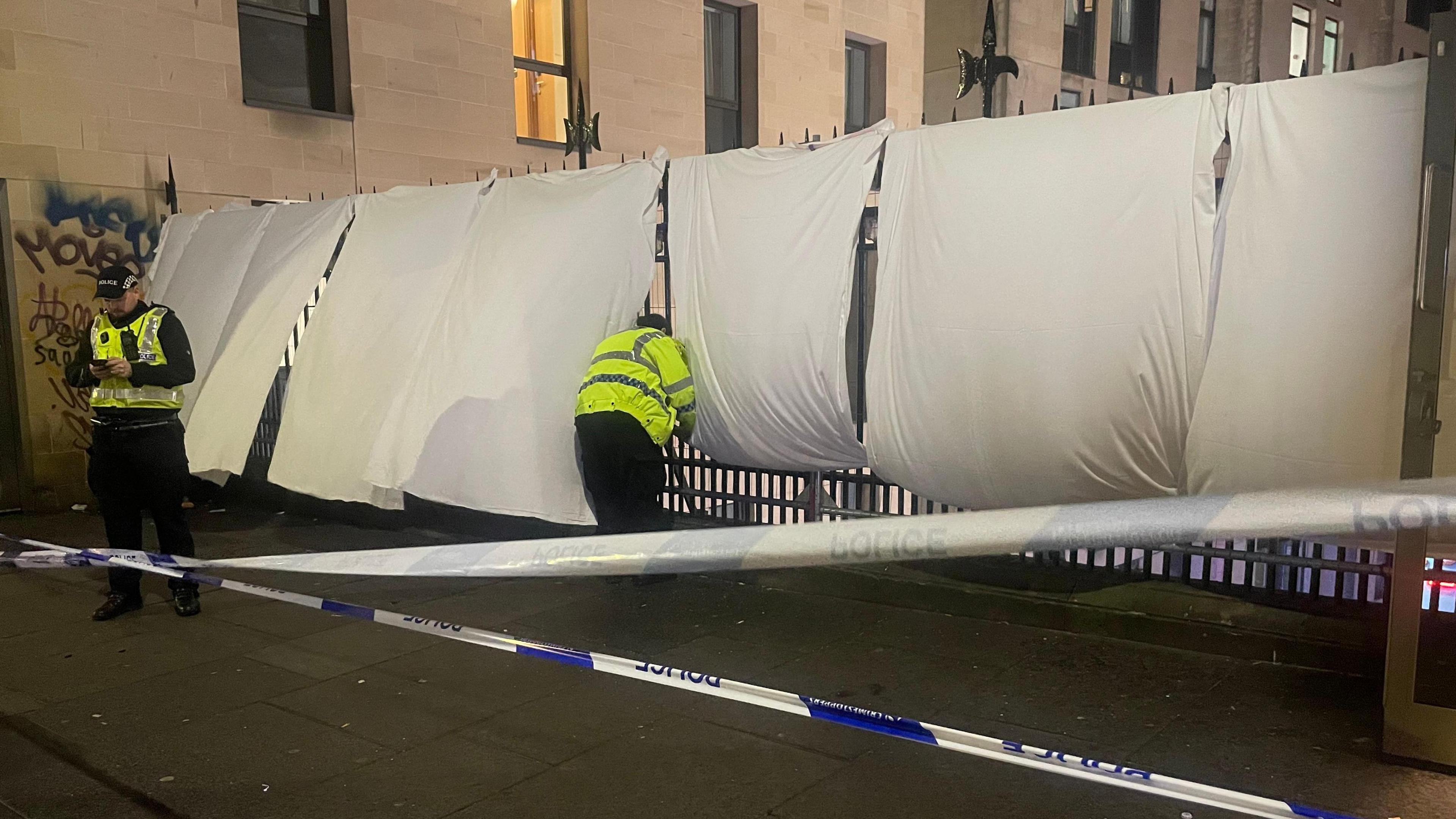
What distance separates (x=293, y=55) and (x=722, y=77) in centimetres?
556

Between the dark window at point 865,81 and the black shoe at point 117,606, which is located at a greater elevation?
the dark window at point 865,81

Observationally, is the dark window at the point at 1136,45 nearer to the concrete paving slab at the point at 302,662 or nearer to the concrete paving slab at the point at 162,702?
the concrete paving slab at the point at 302,662

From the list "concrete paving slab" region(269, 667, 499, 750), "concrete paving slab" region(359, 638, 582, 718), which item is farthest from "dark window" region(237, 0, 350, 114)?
"concrete paving slab" region(269, 667, 499, 750)

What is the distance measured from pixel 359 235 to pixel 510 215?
1.41 metres

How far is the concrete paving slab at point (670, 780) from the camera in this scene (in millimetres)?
3146

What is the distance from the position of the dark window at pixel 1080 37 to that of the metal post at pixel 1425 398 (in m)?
16.8

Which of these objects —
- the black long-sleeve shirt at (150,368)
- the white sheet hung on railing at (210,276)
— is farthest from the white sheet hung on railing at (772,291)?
the white sheet hung on railing at (210,276)

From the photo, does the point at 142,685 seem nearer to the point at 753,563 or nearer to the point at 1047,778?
the point at 753,563

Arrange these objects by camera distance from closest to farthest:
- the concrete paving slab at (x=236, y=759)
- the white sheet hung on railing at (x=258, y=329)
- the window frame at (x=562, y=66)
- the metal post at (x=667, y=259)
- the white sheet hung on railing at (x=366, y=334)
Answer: the concrete paving slab at (x=236, y=759), the metal post at (x=667, y=259), the white sheet hung on railing at (x=366, y=334), the white sheet hung on railing at (x=258, y=329), the window frame at (x=562, y=66)

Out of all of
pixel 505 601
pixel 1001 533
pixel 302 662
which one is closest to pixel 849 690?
pixel 1001 533

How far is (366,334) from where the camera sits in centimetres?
633

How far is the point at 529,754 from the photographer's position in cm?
355

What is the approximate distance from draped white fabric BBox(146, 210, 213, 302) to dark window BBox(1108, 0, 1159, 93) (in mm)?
17919

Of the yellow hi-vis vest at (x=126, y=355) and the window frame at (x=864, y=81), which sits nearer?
the yellow hi-vis vest at (x=126, y=355)
